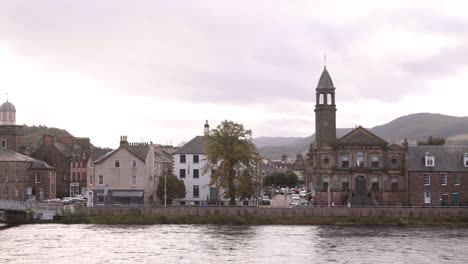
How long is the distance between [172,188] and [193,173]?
27.9ft

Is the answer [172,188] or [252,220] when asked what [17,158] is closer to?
[172,188]

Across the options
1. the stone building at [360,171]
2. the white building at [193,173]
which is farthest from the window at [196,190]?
the stone building at [360,171]

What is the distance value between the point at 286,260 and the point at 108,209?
39788 millimetres

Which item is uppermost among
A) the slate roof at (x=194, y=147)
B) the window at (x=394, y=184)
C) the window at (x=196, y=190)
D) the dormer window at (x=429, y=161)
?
the slate roof at (x=194, y=147)

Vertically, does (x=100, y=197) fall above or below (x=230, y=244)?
above

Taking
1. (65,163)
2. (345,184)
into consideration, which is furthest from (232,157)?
(65,163)

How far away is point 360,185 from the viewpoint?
99688 millimetres

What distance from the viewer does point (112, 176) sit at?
10469cm

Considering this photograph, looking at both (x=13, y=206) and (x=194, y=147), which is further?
(x=194, y=147)

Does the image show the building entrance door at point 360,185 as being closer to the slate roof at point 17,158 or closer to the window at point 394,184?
the window at point 394,184

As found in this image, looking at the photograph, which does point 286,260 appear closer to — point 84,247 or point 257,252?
point 257,252

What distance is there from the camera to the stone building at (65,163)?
436 ft

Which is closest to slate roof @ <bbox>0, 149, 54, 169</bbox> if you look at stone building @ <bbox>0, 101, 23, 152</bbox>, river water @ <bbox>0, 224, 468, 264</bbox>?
stone building @ <bbox>0, 101, 23, 152</bbox>

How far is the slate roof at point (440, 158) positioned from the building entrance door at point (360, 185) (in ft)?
20.9
